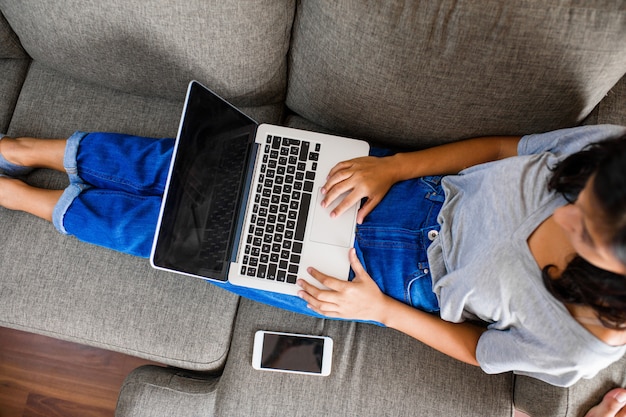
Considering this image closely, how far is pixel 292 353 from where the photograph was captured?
114 centimetres

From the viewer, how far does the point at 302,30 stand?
3.36ft

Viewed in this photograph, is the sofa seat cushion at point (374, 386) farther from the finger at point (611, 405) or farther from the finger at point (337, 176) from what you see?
the finger at point (337, 176)

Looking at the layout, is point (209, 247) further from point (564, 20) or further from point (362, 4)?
point (564, 20)

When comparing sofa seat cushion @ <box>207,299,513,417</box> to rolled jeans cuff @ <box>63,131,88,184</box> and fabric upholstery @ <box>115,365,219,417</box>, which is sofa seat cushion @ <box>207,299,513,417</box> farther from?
rolled jeans cuff @ <box>63,131,88,184</box>

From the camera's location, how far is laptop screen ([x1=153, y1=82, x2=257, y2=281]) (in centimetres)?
91

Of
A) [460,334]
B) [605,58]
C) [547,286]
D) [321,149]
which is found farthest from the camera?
[321,149]

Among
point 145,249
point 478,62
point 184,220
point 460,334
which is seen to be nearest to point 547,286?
point 460,334

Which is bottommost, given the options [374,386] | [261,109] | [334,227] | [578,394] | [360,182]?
[374,386]

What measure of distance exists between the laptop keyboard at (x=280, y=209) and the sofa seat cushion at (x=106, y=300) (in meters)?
0.21

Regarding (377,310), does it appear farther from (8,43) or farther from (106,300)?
(8,43)

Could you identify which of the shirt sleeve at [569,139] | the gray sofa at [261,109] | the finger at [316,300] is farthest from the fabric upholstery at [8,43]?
the shirt sleeve at [569,139]

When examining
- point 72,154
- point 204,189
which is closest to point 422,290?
point 204,189

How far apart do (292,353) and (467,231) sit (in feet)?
1.79

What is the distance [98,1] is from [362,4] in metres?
0.60
